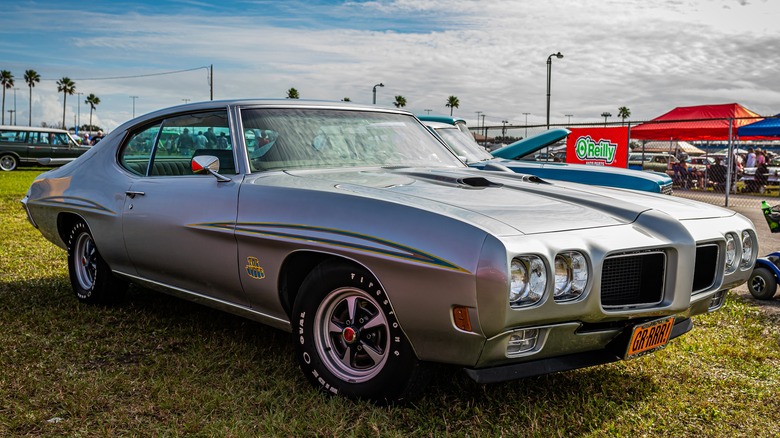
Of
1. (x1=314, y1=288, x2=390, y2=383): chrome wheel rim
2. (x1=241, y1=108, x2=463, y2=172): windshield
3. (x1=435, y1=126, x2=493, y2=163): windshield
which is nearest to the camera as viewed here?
(x1=314, y1=288, x2=390, y2=383): chrome wheel rim

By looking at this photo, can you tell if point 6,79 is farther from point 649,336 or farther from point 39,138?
point 649,336

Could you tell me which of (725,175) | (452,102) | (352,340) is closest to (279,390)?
(352,340)

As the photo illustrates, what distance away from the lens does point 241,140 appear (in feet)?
12.9

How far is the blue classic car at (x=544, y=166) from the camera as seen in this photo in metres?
7.40

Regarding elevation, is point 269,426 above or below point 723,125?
below

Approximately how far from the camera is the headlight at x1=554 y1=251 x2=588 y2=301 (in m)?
2.80

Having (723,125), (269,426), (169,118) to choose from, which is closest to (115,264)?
(169,118)

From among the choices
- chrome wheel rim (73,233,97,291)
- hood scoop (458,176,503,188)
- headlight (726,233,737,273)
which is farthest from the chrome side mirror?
headlight (726,233,737,273)

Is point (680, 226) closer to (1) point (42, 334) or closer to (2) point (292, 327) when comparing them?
(2) point (292, 327)

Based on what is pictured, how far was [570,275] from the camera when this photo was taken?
2809 mm

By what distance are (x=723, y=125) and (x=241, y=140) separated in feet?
61.6

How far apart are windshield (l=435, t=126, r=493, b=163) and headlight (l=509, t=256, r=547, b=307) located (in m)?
4.99

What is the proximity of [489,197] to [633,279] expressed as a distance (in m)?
0.71

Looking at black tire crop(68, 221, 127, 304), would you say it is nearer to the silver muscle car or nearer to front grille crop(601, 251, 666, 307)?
the silver muscle car
